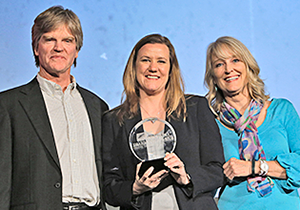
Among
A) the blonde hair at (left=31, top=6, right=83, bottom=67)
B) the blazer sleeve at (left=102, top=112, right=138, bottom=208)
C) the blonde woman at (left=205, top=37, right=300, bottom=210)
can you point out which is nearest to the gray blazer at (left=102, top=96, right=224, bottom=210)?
the blazer sleeve at (left=102, top=112, right=138, bottom=208)

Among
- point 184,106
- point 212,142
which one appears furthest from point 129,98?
point 212,142

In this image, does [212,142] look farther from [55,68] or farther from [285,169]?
[55,68]

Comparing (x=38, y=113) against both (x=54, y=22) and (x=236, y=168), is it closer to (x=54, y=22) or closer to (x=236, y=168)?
(x=54, y=22)

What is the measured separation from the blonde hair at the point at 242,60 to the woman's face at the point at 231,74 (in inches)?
0.9

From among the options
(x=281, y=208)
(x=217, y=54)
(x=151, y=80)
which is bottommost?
(x=281, y=208)

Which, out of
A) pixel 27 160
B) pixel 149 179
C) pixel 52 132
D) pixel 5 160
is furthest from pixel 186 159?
pixel 5 160

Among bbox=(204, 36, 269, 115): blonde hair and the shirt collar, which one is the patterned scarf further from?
the shirt collar

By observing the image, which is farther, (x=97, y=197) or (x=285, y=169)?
(x=285, y=169)

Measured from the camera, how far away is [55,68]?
224 centimetres

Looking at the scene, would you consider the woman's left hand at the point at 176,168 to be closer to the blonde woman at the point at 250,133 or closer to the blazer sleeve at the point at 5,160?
the blonde woman at the point at 250,133

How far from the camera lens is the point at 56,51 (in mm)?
2248

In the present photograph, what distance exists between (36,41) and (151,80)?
2.53 feet

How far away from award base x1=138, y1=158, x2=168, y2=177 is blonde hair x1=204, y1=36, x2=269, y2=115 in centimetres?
78

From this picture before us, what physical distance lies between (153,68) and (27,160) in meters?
0.88
